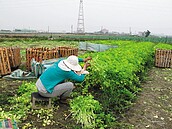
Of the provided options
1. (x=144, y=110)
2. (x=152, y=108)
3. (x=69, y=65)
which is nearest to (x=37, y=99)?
(x=69, y=65)

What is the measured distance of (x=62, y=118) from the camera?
18.0 feet

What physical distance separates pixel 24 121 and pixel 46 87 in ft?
2.92

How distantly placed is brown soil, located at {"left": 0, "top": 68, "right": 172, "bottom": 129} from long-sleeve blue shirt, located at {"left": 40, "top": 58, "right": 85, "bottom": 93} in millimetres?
720

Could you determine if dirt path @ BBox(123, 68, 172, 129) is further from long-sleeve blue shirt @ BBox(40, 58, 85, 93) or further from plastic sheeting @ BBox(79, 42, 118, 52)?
plastic sheeting @ BBox(79, 42, 118, 52)

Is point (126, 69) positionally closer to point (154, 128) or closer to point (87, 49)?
point (154, 128)

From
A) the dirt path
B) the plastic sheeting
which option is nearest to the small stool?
the dirt path

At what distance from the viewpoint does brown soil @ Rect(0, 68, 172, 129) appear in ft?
17.7

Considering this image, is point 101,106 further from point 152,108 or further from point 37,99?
point 152,108

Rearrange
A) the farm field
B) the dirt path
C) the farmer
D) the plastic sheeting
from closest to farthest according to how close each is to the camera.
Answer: the farm field
the farmer
the dirt path
the plastic sheeting

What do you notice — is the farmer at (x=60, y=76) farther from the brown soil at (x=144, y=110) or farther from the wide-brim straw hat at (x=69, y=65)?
the brown soil at (x=144, y=110)

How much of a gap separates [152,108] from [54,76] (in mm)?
2978

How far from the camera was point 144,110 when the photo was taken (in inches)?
254

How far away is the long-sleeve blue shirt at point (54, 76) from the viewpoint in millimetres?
5414

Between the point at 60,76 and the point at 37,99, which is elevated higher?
the point at 60,76
